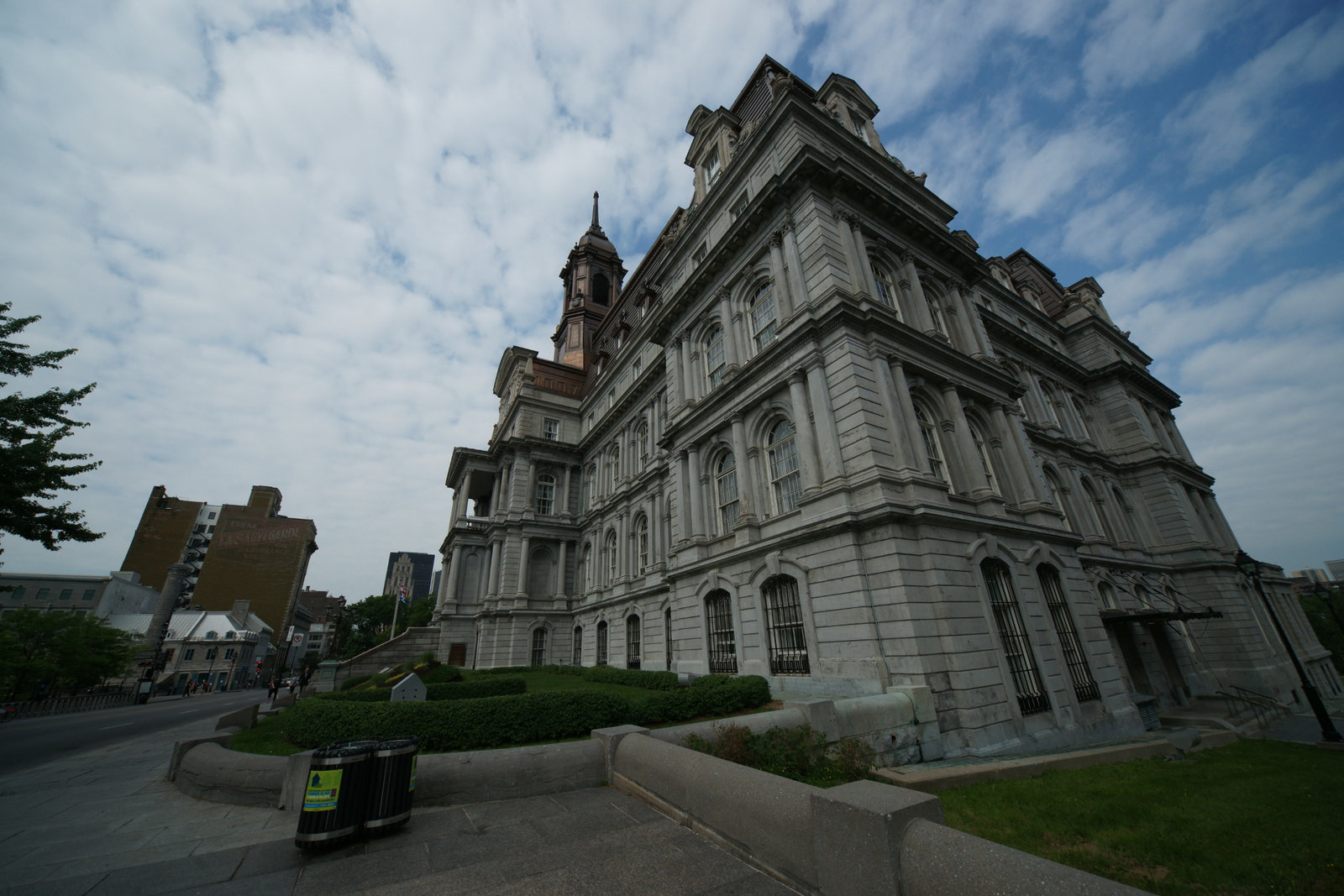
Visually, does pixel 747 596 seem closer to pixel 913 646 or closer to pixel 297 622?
pixel 913 646

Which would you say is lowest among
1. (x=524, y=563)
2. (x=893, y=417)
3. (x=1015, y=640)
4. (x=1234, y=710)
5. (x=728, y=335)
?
(x=1234, y=710)

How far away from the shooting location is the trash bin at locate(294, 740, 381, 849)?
520cm

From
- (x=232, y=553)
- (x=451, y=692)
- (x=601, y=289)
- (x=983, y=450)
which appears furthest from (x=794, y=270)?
(x=232, y=553)

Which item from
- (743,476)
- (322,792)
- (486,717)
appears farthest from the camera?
(743,476)

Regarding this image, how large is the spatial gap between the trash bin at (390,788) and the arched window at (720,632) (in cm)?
1147

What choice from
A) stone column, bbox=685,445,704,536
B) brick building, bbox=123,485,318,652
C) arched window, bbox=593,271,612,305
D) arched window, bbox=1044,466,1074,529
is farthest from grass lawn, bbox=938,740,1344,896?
brick building, bbox=123,485,318,652

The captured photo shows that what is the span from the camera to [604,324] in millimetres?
39344

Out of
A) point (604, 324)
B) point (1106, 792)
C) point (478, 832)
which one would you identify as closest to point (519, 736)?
point (478, 832)

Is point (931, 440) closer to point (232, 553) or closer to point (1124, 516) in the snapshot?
point (1124, 516)

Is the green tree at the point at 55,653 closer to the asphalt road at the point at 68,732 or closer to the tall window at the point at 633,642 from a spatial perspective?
the asphalt road at the point at 68,732

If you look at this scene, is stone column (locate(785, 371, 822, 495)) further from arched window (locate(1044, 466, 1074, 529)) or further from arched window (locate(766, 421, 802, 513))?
arched window (locate(1044, 466, 1074, 529))

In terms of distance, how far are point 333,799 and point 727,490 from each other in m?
14.6

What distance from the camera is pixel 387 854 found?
5168 mm

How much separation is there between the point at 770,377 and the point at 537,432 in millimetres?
25153
